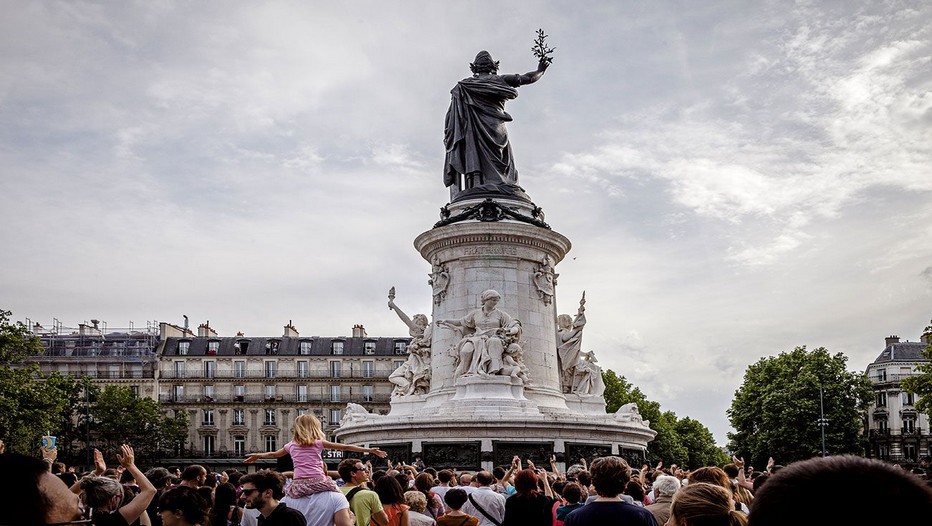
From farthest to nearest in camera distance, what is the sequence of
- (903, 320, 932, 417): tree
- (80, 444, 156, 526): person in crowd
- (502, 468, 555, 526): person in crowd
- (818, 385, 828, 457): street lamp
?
(818, 385, 828, 457): street lamp
(903, 320, 932, 417): tree
(502, 468, 555, 526): person in crowd
(80, 444, 156, 526): person in crowd

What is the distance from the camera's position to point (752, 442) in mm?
75500

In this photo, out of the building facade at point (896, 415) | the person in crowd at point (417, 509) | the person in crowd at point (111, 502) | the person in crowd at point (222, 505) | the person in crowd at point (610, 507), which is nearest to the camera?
the person in crowd at point (610, 507)

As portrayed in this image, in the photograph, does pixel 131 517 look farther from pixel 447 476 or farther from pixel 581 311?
pixel 581 311

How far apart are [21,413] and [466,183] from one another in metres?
28.3

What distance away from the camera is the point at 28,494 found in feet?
11.1

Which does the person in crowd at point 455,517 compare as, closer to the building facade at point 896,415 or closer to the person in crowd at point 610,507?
the person in crowd at point 610,507

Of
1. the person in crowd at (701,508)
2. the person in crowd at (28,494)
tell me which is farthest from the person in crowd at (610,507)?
the person in crowd at (28,494)

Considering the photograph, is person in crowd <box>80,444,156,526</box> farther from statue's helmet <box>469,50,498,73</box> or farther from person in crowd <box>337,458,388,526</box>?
statue's helmet <box>469,50,498,73</box>

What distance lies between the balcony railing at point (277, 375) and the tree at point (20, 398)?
36.6m

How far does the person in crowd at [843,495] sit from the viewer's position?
2.24 meters

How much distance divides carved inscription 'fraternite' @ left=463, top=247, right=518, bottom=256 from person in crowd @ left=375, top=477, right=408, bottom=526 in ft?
68.0

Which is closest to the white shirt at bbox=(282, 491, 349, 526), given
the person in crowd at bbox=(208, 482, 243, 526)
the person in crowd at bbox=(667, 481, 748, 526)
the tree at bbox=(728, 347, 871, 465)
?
the person in crowd at bbox=(208, 482, 243, 526)

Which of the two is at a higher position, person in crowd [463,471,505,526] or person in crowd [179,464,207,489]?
person in crowd [179,464,207,489]

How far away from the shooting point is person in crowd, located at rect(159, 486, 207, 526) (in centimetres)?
836
